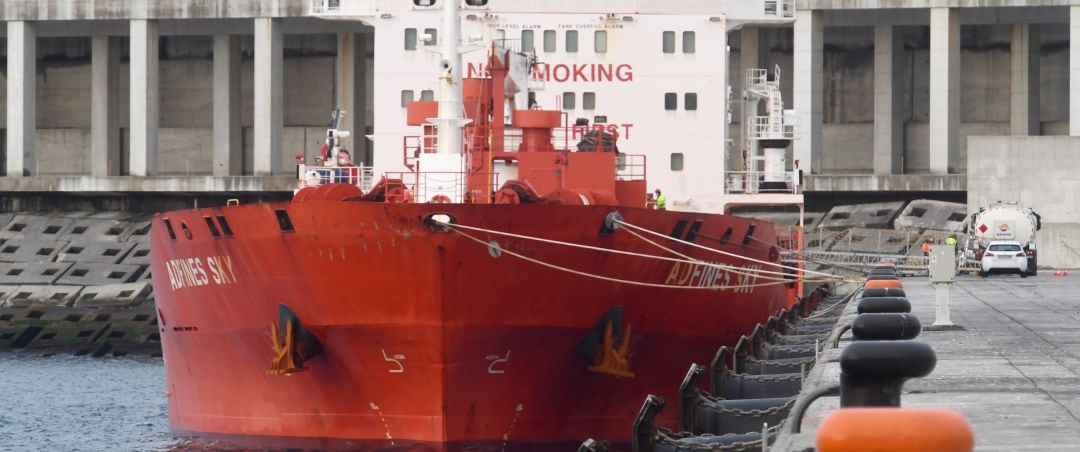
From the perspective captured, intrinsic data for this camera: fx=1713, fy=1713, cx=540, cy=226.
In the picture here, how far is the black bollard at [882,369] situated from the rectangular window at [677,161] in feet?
80.9

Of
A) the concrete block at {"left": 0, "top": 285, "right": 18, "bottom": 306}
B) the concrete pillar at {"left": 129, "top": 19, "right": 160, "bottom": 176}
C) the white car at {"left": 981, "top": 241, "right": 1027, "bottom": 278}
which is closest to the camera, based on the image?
the white car at {"left": 981, "top": 241, "right": 1027, "bottom": 278}

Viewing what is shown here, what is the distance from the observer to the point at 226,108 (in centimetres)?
6281

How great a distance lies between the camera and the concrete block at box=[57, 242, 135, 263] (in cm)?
5259

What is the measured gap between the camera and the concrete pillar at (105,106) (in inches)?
2505

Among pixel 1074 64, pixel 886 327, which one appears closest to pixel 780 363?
pixel 886 327

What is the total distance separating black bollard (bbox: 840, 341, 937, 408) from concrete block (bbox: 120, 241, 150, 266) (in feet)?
161

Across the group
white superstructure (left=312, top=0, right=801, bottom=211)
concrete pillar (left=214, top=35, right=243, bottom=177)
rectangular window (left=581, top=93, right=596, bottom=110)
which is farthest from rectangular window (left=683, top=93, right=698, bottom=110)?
concrete pillar (left=214, top=35, right=243, bottom=177)

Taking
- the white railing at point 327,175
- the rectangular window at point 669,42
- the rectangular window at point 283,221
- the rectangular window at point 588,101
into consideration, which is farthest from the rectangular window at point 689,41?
the rectangular window at point 283,221

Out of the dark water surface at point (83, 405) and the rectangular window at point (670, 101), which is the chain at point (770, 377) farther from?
the rectangular window at point (670, 101)

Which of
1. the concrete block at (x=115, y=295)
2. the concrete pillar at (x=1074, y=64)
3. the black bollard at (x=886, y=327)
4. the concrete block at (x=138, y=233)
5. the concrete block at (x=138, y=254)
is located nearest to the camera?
the black bollard at (x=886, y=327)

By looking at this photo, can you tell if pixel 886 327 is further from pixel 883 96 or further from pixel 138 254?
pixel 883 96

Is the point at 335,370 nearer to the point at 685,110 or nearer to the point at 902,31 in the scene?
the point at 685,110

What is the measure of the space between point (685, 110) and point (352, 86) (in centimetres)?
3529

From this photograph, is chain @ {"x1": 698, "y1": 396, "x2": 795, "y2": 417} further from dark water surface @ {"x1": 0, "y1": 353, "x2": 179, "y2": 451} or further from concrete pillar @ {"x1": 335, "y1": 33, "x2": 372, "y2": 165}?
concrete pillar @ {"x1": 335, "y1": 33, "x2": 372, "y2": 165}
